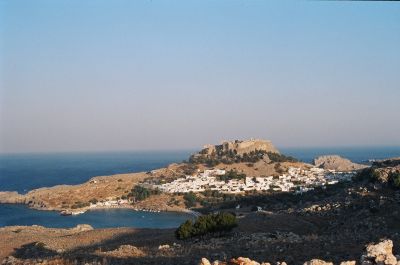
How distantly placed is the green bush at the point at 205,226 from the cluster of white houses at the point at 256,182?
4543 cm

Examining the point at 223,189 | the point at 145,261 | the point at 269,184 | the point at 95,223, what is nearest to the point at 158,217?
the point at 95,223

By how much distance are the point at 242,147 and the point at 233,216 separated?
76.8 meters

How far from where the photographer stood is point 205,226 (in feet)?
82.4

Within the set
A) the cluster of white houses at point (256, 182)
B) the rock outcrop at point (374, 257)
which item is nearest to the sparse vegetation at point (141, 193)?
the cluster of white houses at point (256, 182)

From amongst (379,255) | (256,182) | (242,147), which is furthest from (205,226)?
(242,147)

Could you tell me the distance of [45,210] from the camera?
76.7 meters

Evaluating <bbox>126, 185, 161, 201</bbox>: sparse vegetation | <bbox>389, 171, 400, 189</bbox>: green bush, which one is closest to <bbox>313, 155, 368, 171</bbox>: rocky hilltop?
<bbox>126, 185, 161, 201</bbox>: sparse vegetation

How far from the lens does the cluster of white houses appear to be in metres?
73.6

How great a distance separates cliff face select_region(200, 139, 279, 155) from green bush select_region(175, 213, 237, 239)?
251 feet

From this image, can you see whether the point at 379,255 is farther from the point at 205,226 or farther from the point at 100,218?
the point at 100,218

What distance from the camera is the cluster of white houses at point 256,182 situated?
73.6 m

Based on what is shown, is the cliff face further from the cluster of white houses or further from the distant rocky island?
the cluster of white houses

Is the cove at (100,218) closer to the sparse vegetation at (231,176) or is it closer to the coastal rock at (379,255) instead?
the sparse vegetation at (231,176)

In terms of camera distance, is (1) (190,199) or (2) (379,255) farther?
(1) (190,199)
